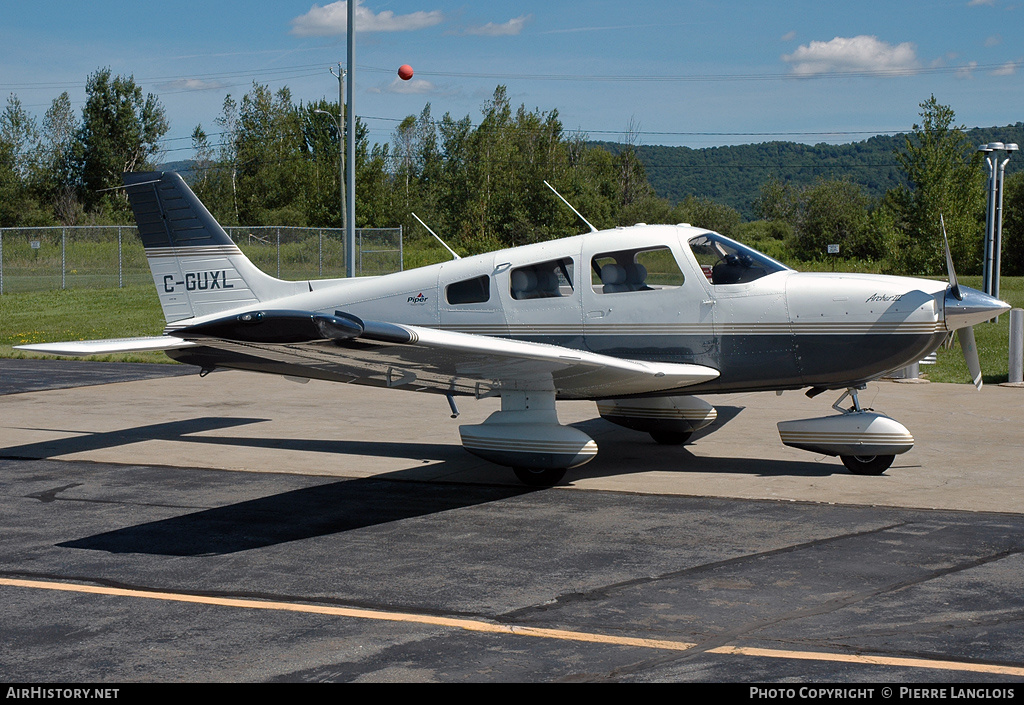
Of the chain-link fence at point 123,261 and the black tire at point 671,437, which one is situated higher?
the chain-link fence at point 123,261

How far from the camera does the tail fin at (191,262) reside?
1124 cm

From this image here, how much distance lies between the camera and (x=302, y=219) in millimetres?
57500

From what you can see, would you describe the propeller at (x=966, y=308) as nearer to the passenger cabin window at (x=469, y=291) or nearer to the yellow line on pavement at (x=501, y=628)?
the passenger cabin window at (x=469, y=291)

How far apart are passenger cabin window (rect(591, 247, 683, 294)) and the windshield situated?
283 mm

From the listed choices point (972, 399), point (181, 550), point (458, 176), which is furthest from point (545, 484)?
point (458, 176)

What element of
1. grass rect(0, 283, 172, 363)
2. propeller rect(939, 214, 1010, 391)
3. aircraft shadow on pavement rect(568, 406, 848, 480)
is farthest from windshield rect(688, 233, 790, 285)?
grass rect(0, 283, 172, 363)

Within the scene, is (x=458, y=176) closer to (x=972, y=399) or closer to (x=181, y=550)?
(x=972, y=399)

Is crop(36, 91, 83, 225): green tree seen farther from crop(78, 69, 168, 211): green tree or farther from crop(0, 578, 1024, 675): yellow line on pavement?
crop(0, 578, 1024, 675): yellow line on pavement

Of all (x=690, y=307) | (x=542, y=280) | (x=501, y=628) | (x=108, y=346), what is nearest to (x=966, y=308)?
(x=690, y=307)

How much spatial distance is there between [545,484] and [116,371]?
12204 millimetres

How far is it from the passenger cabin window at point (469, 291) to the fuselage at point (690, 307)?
1 cm

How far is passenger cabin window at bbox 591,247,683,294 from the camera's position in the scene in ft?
31.7

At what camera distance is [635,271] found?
32.0 ft

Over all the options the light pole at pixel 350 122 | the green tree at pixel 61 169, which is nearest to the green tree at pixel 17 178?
the green tree at pixel 61 169
